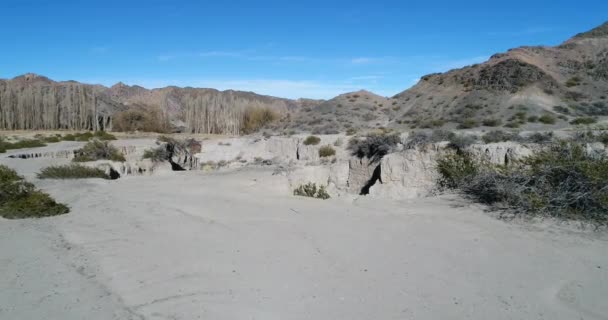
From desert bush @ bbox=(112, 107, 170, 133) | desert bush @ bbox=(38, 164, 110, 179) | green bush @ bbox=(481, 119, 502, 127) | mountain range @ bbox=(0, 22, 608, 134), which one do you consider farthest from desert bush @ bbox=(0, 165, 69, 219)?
desert bush @ bbox=(112, 107, 170, 133)

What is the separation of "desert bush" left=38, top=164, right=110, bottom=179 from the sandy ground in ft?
20.6

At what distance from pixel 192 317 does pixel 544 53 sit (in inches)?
2344

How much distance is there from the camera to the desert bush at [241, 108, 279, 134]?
213 ft

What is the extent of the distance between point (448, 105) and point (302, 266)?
42.4 m

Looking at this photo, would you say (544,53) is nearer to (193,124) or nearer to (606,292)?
(193,124)

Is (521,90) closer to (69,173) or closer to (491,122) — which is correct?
(491,122)

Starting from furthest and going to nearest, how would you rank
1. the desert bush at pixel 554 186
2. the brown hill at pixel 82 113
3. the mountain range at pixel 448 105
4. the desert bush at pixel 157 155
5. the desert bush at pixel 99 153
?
1. the brown hill at pixel 82 113
2. the mountain range at pixel 448 105
3. the desert bush at pixel 157 155
4. the desert bush at pixel 99 153
5. the desert bush at pixel 554 186

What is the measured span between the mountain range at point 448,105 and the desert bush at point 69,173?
25617 millimetres

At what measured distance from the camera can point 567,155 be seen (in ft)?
23.8

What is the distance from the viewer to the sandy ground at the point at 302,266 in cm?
419

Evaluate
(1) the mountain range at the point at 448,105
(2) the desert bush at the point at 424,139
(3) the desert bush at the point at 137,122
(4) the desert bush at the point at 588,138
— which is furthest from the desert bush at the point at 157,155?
(3) the desert bush at the point at 137,122

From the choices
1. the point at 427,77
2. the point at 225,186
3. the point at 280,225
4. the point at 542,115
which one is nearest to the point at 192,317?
the point at 280,225

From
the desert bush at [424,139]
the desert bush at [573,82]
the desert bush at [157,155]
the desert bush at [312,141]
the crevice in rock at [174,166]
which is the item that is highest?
the desert bush at [573,82]

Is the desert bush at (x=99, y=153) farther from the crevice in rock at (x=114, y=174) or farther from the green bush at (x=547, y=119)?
the green bush at (x=547, y=119)
